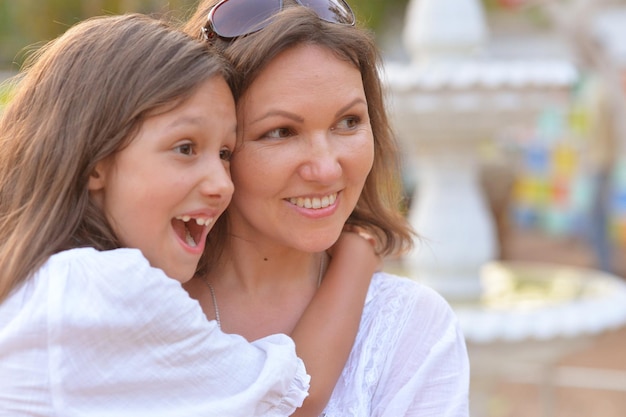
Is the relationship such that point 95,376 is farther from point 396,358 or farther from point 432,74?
point 432,74

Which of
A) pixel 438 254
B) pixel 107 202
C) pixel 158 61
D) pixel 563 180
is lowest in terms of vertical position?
pixel 563 180

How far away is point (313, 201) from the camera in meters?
2.07

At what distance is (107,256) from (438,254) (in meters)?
3.08

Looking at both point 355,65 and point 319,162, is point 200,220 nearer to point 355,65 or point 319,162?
point 319,162

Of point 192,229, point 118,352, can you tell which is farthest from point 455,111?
point 118,352

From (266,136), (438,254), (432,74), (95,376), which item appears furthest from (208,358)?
(438,254)

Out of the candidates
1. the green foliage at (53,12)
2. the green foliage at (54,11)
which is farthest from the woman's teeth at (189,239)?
the green foliage at (54,11)

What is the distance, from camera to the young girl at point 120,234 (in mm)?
1716

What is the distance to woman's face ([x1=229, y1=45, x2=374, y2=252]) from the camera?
6.65 ft

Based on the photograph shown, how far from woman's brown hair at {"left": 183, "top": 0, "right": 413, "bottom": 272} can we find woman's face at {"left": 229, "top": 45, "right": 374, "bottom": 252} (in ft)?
0.08

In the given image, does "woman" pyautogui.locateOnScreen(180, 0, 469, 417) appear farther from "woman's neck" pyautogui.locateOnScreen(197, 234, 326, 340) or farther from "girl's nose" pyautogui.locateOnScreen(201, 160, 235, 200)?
"girl's nose" pyautogui.locateOnScreen(201, 160, 235, 200)

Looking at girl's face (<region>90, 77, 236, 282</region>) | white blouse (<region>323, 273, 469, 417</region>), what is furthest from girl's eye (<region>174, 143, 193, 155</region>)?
white blouse (<region>323, 273, 469, 417</region>)

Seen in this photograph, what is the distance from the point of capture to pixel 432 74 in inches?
167

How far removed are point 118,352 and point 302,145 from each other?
0.55m
